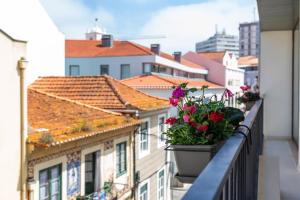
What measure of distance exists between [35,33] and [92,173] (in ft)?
25.2

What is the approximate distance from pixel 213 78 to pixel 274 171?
35754 millimetres

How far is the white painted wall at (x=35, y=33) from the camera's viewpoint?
41.9 ft

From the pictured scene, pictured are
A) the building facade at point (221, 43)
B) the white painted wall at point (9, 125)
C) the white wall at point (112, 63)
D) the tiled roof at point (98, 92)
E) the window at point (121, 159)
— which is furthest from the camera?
the building facade at point (221, 43)

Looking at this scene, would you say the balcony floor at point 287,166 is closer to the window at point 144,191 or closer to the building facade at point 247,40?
the window at point 144,191

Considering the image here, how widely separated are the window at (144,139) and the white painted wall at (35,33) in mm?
3715

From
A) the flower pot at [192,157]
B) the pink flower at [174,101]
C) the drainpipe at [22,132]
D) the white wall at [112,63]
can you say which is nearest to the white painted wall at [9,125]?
the drainpipe at [22,132]

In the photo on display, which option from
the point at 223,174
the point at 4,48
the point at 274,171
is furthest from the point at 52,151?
the point at 223,174

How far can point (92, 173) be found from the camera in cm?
920

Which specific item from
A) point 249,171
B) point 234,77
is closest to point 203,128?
point 249,171

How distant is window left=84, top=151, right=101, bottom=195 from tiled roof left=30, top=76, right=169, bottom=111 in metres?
1.80

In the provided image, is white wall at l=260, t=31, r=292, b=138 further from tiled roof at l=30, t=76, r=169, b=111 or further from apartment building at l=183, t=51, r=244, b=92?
apartment building at l=183, t=51, r=244, b=92

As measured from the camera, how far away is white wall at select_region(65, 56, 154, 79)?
25422 millimetres

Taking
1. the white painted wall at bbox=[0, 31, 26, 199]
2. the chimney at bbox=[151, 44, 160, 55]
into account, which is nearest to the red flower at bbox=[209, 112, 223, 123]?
the white painted wall at bbox=[0, 31, 26, 199]

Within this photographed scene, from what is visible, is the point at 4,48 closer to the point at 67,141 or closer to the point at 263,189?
the point at 67,141
